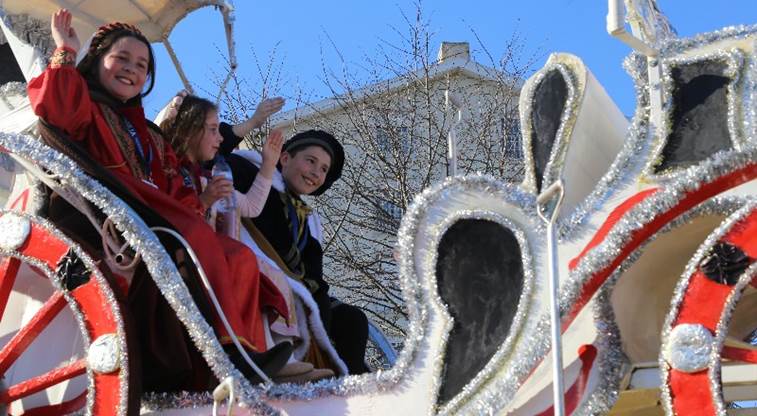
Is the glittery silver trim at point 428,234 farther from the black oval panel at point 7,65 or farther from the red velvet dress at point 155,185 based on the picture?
the black oval panel at point 7,65

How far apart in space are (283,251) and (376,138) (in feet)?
20.7

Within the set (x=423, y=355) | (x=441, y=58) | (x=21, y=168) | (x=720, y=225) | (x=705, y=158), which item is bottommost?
(x=423, y=355)

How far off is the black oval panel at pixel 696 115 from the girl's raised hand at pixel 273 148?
71.7 inches

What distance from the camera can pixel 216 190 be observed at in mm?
4285

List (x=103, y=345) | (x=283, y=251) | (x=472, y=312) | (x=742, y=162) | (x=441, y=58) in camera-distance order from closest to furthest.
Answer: (x=742, y=162) → (x=472, y=312) → (x=103, y=345) → (x=283, y=251) → (x=441, y=58)

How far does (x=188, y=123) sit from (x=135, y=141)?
42 centimetres

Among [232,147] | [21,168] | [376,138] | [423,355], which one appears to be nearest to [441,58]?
[376,138]

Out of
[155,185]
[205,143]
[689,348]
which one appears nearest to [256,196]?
[205,143]

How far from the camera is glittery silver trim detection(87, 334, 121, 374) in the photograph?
362 cm

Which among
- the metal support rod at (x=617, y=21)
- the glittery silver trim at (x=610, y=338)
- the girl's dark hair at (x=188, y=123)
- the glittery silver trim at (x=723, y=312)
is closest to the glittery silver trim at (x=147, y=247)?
the girl's dark hair at (x=188, y=123)

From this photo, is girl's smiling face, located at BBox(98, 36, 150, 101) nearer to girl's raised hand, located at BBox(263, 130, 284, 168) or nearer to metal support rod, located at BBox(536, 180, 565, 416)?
girl's raised hand, located at BBox(263, 130, 284, 168)

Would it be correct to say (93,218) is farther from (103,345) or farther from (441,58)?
(441,58)

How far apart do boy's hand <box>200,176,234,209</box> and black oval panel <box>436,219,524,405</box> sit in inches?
46.8

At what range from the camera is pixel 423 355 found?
3.43 metres
